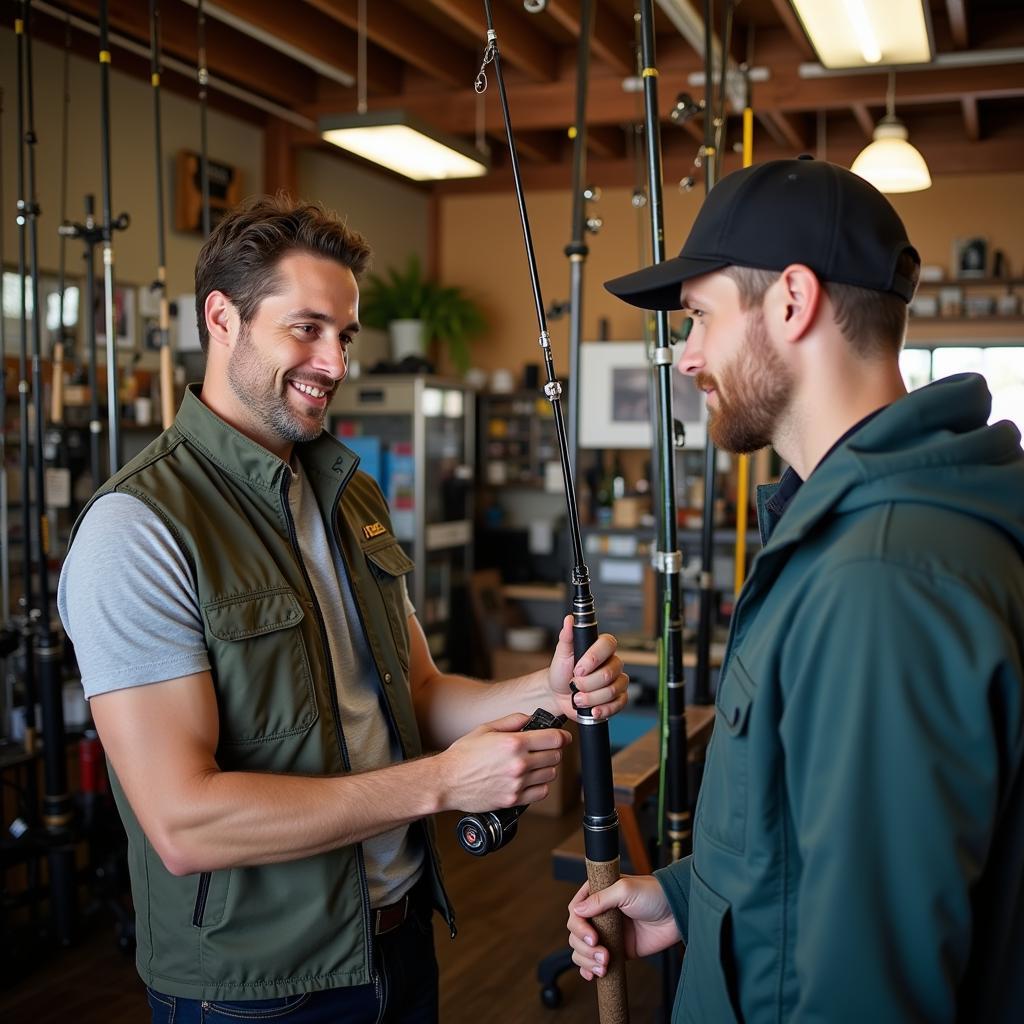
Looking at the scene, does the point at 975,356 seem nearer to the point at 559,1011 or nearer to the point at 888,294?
the point at 559,1011

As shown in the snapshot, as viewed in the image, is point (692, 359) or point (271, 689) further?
point (271, 689)

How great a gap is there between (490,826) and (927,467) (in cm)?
82

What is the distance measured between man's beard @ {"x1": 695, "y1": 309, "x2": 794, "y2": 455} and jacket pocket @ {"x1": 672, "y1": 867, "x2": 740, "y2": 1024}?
49 centimetres

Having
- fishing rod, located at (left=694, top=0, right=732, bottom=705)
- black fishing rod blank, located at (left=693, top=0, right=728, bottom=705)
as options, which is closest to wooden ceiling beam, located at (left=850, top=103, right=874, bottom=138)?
fishing rod, located at (left=694, top=0, right=732, bottom=705)

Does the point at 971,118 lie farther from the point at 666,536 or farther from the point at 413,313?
the point at 666,536

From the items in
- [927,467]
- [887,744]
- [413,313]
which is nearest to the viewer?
[887,744]

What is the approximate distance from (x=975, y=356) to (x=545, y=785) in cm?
636

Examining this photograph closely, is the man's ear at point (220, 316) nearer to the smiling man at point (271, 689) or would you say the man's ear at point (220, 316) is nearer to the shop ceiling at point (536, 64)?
the smiling man at point (271, 689)

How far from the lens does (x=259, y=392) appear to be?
5.60 ft

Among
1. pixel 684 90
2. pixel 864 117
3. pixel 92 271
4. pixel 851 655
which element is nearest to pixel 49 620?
pixel 92 271

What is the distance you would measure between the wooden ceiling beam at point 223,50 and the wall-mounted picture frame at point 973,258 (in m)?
4.41

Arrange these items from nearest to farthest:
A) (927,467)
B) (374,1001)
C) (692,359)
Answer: (927,467) → (692,359) → (374,1001)

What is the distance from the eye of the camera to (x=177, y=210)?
6086mm

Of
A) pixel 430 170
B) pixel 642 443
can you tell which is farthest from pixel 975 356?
pixel 430 170
